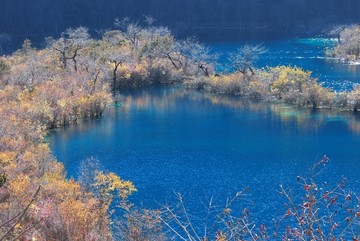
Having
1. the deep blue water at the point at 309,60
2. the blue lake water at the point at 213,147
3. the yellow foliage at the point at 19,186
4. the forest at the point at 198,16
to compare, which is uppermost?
the forest at the point at 198,16

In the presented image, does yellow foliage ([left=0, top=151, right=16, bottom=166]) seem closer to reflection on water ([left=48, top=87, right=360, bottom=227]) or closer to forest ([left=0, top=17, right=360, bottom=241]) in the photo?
forest ([left=0, top=17, right=360, bottom=241])

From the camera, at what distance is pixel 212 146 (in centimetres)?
3297

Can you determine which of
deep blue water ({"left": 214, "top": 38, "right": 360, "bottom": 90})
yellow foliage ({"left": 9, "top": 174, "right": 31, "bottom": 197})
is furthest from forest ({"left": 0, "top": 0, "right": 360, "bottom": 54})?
yellow foliage ({"left": 9, "top": 174, "right": 31, "bottom": 197})

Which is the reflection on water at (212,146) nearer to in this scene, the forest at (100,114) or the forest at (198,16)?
the forest at (100,114)

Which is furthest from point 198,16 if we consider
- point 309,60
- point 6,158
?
point 6,158

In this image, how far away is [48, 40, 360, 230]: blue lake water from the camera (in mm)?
24906

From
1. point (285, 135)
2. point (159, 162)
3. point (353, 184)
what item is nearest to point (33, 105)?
point (159, 162)

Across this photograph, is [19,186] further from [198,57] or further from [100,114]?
[198,57]

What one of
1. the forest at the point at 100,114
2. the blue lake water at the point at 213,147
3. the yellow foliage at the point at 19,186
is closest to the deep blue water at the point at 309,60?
the forest at the point at 100,114

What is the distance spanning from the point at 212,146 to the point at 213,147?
0.26 m

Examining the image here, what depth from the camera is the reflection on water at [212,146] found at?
2519 centimetres

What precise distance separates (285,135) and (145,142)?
917cm

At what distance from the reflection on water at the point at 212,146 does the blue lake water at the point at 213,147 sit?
1.9 inches

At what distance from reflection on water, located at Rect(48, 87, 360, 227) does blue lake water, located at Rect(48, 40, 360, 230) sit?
0.05 metres
